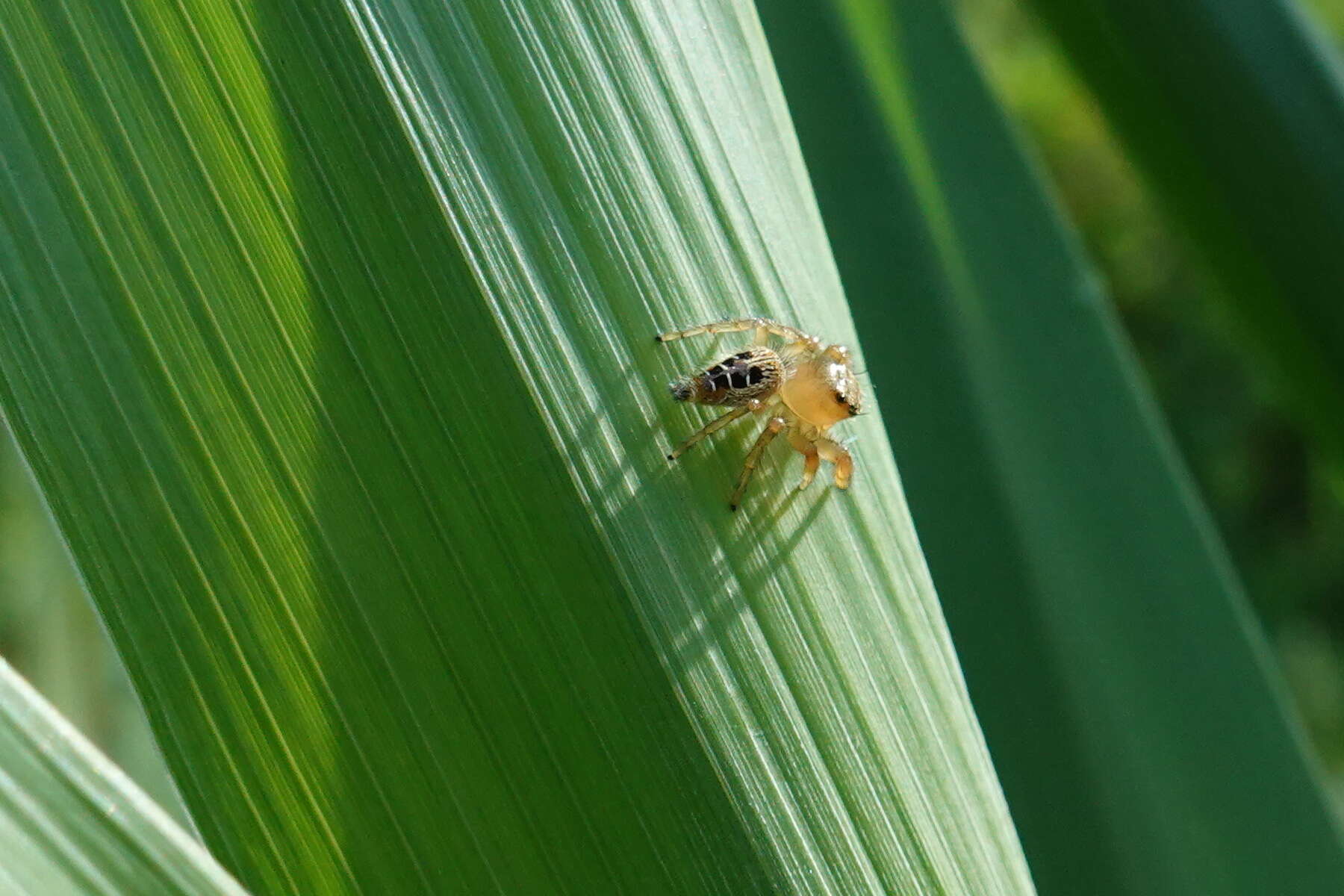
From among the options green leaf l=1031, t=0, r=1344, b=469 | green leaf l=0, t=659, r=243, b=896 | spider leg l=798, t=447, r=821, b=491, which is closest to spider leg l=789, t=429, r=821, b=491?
spider leg l=798, t=447, r=821, b=491

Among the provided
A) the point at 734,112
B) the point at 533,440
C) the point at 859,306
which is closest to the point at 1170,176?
the point at 859,306

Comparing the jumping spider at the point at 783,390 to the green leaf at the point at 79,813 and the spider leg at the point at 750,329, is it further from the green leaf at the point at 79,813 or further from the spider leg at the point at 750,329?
the green leaf at the point at 79,813

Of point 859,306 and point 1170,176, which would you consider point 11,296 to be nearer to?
point 859,306

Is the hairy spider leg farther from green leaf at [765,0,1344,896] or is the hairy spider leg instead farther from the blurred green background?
the blurred green background

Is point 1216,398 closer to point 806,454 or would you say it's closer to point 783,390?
point 783,390

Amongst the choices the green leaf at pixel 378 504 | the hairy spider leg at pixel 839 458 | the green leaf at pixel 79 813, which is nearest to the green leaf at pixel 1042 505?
the hairy spider leg at pixel 839 458

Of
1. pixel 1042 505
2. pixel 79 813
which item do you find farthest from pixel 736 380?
pixel 79 813
